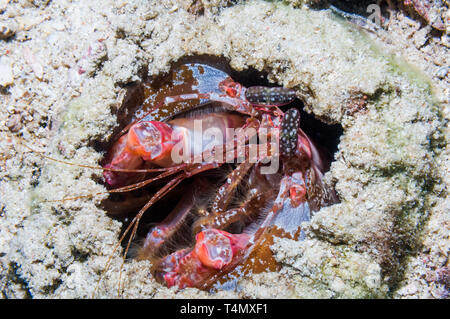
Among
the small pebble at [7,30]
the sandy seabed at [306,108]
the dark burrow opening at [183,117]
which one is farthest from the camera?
the small pebble at [7,30]

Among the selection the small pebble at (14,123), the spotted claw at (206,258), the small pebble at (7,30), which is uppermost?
the small pebble at (7,30)

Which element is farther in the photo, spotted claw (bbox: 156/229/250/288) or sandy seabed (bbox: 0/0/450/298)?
spotted claw (bbox: 156/229/250/288)

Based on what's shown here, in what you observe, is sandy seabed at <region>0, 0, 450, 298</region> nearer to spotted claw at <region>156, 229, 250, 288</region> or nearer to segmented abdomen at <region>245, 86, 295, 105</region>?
segmented abdomen at <region>245, 86, 295, 105</region>

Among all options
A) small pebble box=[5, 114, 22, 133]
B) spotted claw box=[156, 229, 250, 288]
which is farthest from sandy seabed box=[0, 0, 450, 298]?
spotted claw box=[156, 229, 250, 288]

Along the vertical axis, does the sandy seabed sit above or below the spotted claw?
above

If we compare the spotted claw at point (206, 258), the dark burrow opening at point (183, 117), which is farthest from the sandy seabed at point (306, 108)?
the spotted claw at point (206, 258)

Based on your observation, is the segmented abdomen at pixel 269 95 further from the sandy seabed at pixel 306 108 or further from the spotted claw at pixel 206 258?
the spotted claw at pixel 206 258

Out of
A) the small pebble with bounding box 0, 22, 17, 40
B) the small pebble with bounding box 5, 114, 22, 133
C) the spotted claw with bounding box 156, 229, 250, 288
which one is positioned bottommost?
the spotted claw with bounding box 156, 229, 250, 288

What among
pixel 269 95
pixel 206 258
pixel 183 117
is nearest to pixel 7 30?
pixel 183 117

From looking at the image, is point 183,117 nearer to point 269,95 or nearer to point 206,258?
point 269,95
